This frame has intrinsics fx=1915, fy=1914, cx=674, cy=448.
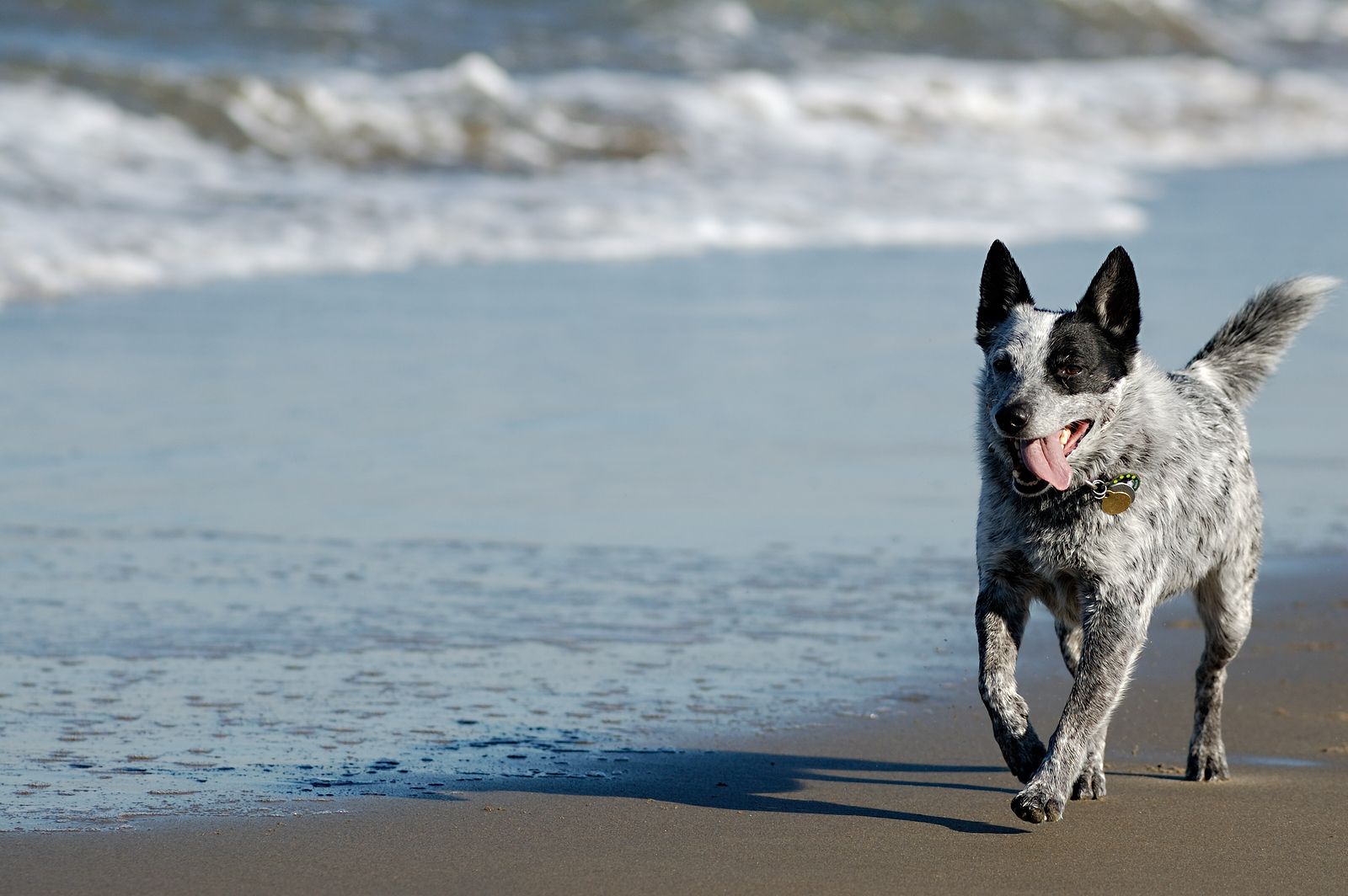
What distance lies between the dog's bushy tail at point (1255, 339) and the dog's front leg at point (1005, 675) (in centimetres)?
99

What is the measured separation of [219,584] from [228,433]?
2010mm

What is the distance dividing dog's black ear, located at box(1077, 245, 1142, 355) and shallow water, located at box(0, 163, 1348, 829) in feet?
3.83

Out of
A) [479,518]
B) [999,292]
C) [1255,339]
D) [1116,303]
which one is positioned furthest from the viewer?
[479,518]

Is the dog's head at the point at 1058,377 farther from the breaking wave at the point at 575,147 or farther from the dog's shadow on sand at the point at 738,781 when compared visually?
the breaking wave at the point at 575,147

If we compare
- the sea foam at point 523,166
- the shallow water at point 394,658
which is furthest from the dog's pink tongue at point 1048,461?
the sea foam at point 523,166

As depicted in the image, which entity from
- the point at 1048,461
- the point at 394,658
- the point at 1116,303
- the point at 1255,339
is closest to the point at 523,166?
the point at 394,658

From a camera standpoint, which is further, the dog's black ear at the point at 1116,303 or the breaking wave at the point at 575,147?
the breaking wave at the point at 575,147

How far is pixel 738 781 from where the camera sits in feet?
13.9

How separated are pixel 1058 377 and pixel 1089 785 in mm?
893

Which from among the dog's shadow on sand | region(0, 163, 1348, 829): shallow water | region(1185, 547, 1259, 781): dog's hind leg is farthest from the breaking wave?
region(1185, 547, 1259, 781): dog's hind leg

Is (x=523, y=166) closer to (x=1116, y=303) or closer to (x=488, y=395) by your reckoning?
(x=488, y=395)

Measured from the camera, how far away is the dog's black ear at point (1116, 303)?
13.8 feet

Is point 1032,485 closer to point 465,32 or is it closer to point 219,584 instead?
point 219,584

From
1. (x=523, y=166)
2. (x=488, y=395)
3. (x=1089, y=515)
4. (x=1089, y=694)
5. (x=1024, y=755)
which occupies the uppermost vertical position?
(x=523, y=166)
